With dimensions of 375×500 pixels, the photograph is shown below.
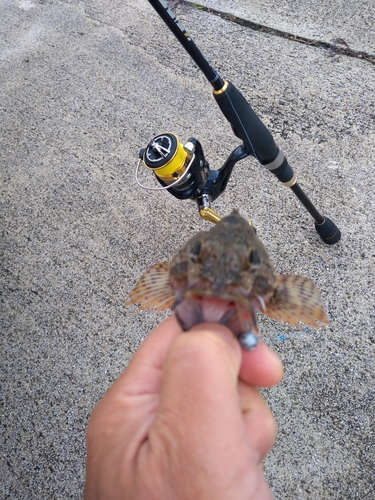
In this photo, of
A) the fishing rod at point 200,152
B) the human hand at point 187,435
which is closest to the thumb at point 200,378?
the human hand at point 187,435

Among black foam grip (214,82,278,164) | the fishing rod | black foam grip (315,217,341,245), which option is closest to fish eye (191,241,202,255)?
the fishing rod

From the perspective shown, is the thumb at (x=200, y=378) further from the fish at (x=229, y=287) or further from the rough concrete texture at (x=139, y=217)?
the rough concrete texture at (x=139, y=217)

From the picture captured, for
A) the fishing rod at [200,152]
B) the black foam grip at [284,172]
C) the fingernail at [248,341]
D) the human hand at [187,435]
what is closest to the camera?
the human hand at [187,435]

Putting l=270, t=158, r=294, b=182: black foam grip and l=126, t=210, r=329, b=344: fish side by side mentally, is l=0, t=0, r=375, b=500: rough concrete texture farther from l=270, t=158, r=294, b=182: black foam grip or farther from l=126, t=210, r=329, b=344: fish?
l=126, t=210, r=329, b=344: fish

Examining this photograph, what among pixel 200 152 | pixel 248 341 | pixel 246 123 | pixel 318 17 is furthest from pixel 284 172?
Answer: pixel 318 17

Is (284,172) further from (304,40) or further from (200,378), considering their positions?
(304,40)

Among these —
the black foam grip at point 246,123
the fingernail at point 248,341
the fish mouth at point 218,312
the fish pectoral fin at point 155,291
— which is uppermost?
the black foam grip at point 246,123

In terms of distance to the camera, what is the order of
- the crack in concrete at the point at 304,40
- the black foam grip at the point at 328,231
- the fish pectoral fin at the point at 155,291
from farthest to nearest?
the crack in concrete at the point at 304,40 → the black foam grip at the point at 328,231 → the fish pectoral fin at the point at 155,291
